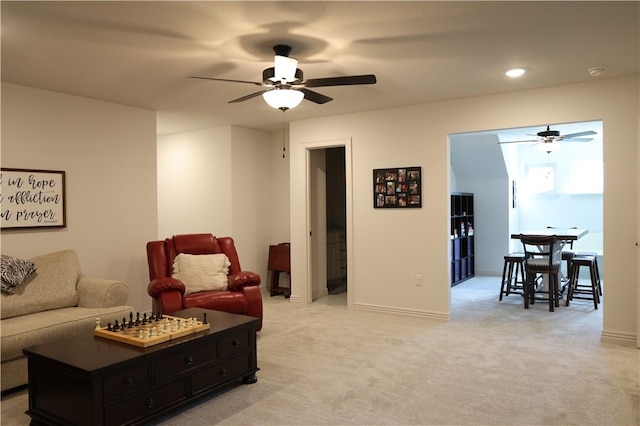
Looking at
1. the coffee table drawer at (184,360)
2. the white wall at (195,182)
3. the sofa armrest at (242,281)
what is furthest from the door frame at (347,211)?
the coffee table drawer at (184,360)

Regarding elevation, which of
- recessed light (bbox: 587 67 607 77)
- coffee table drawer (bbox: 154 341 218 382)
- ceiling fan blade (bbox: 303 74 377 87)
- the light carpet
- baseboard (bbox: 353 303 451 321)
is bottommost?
the light carpet

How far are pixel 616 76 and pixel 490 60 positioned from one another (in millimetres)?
1352

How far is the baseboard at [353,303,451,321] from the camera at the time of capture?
500 centimetres

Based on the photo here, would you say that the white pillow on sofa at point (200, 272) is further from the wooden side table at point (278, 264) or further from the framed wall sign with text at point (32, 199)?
the wooden side table at point (278, 264)

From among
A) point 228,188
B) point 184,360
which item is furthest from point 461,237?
point 184,360

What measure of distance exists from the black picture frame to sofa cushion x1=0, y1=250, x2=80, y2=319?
3170 mm

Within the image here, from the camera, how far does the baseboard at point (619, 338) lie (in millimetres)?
4051

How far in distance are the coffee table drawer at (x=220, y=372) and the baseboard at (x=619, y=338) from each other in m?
3.15

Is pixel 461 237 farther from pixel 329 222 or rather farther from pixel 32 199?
pixel 32 199

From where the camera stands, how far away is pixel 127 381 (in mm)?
2471

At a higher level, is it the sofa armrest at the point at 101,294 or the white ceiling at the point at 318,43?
the white ceiling at the point at 318,43

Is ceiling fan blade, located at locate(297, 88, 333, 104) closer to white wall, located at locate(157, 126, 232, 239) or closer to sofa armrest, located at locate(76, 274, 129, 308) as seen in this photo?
sofa armrest, located at locate(76, 274, 129, 308)

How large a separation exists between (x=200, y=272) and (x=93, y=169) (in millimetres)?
1572

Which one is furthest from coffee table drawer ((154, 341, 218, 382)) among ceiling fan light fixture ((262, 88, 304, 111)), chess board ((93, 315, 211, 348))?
ceiling fan light fixture ((262, 88, 304, 111))
